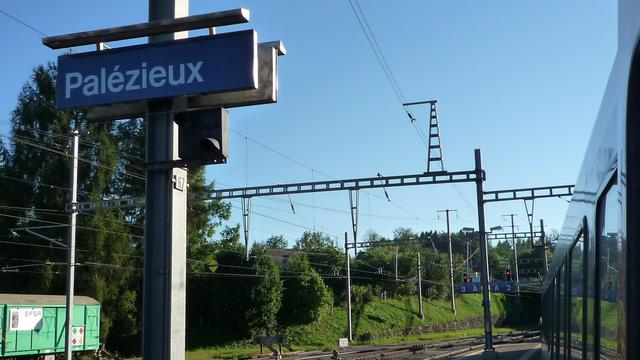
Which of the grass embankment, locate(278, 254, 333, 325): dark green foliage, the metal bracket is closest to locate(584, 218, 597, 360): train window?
the metal bracket

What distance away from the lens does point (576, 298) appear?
15.7 ft

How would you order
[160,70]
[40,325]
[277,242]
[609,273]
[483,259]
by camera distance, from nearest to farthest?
[609,273], [160,70], [483,259], [40,325], [277,242]

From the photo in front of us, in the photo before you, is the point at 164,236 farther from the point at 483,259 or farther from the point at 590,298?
the point at 483,259

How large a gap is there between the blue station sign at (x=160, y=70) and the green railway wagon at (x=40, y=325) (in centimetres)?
2676

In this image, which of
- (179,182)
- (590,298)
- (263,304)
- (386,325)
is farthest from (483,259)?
(386,325)

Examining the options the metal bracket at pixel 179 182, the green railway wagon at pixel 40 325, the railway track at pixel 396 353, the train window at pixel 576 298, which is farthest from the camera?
the railway track at pixel 396 353

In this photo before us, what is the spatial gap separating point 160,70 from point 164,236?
1.40 metres

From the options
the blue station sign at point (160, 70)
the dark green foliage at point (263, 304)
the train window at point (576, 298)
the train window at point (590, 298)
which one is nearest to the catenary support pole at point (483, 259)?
the train window at point (576, 298)

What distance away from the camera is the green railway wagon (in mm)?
30031

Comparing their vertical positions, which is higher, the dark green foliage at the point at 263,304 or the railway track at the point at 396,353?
the dark green foliage at the point at 263,304

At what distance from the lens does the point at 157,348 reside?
561 cm

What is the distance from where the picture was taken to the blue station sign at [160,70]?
5738 mm

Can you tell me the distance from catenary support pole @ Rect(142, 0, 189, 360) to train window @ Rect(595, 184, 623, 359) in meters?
3.47

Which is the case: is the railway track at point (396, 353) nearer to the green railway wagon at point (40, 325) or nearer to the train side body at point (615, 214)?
the green railway wagon at point (40, 325)
